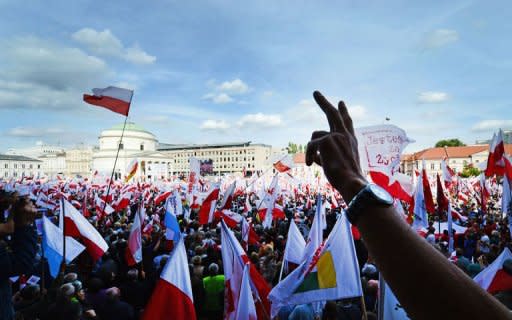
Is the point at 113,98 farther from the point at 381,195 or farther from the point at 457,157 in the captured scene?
the point at 457,157

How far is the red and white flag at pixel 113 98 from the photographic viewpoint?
854cm

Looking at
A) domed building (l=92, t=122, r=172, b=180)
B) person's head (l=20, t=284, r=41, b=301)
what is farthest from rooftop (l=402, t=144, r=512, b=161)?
person's head (l=20, t=284, r=41, b=301)

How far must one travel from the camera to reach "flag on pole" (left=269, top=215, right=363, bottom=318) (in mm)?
3586

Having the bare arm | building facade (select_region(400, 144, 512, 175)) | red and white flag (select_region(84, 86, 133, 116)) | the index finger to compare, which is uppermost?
building facade (select_region(400, 144, 512, 175))

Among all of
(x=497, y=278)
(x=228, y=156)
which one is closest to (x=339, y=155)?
(x=497, y=278)

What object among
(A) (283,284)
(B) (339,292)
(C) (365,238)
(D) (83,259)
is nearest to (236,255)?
(A) (283,284)

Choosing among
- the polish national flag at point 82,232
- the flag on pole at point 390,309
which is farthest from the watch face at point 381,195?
the polish national flag at point 82,232

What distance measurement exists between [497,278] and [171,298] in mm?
3938

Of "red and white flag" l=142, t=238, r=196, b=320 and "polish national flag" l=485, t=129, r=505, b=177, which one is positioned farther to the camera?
"polish national flag" l=485, t=129, r=505, b=177

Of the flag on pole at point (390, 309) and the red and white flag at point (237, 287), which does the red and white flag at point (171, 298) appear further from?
the flag on pole at point (390, 309)

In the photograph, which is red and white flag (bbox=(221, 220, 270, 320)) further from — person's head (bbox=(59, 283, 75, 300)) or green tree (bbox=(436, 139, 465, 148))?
green tree (bbox=(436, 139, 465, 148))

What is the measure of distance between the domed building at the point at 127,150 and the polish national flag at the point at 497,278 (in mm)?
87743

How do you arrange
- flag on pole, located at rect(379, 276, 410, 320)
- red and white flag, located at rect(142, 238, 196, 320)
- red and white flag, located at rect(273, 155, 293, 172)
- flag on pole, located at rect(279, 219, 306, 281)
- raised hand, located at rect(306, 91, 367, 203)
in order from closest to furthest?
raised hand, located at rect(306, 91, 367, 203) < flag on pole, located at rect(379, 276, 410, 320) < red and white flag, located at rect(142, 238, 196, 320) < flag on pole, located at rect(279, 219, 306, 281) < red and white flag, located at rect(273, 155, 293, 172)

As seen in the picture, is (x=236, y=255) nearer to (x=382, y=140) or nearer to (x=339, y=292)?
(x=339, y=292)
